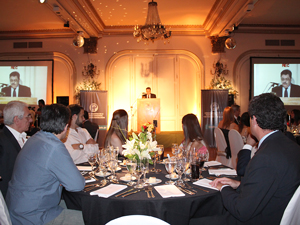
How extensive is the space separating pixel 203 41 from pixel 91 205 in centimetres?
910

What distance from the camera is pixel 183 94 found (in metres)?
9.80

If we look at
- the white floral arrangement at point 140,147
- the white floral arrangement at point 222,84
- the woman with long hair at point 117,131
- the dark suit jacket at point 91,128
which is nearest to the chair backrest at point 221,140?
the woman with long hair at point 117,131

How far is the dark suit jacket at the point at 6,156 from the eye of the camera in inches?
86.7

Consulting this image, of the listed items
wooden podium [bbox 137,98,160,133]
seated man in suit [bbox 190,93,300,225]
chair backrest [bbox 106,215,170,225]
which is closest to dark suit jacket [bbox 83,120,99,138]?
wooden podium [bbox 137,98,160,133]

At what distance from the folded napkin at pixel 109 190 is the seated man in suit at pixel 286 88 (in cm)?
945

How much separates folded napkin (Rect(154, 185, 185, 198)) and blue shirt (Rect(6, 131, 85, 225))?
2.01 ft

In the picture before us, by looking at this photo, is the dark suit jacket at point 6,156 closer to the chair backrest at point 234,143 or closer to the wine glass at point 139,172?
the wine glass at point 139,172

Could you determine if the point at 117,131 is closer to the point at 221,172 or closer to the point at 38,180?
the point at 221,172

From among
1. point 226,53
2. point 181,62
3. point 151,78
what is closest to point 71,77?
point 151,78

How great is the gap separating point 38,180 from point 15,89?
382 inches

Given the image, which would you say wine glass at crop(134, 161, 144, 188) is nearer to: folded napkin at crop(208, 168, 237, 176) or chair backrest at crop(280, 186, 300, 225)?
folded napkin at crop(208, 168, 237, 176)

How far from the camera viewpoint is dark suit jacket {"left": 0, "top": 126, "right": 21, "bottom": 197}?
7.22 ft

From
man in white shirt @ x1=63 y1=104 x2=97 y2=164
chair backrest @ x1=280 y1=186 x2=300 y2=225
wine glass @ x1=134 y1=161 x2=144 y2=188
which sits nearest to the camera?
chair backrest @ x1=280 y1=186 x2=300 y2=225

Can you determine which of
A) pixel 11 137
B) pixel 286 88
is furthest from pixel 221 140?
pixel 286 88
